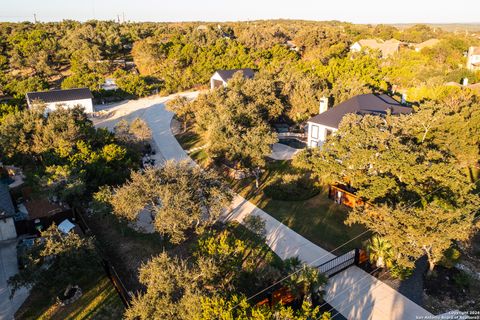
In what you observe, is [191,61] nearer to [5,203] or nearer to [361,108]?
[361,108]

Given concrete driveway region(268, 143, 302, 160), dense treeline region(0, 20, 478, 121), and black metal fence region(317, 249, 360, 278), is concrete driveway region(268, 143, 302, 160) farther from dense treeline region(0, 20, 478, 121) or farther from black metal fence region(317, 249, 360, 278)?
black metal fence region(317, 249, 360, 278)

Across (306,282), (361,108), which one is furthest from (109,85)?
(306,282)

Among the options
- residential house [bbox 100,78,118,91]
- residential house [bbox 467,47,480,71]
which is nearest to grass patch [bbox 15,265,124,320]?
residential house [bbox 100,78,118,91]

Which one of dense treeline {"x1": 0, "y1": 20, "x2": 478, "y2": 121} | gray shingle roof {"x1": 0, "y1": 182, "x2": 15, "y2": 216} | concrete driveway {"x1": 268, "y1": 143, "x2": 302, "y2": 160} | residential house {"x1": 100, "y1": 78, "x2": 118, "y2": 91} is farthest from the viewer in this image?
residential house {"x1": 100, "y1": 78, "x2": 118, "y2": 91}

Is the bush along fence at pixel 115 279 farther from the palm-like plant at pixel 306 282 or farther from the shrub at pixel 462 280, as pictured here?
the shrub at pixel 462 280

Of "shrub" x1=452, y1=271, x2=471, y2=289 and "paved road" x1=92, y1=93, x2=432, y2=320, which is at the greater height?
Answer: "shrub" x1=452, y1=271, x2=471, y2=289

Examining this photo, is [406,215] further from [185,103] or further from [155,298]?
[185,103]

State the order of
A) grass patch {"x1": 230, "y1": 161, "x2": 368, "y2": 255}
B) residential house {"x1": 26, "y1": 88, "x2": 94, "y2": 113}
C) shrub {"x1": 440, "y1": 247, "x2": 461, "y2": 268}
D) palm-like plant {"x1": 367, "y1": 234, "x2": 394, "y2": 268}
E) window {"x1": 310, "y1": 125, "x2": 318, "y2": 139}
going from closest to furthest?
shrub {"x1": 440, "y1": 247, "x2": 461, "y2": 268} → palm-like plant {"x1": 367, "y1": 234, "x2": 394, "y2": 268} → grass patch {"x1": 230, "y1": 161, "x2": 368, "y2": 255} → window {"x1": 310, "y1": 125, "x2": 318, "y2": 139} → residential house {"x1": 26, "y1": 88, "x2": 94, "y2": 113}
